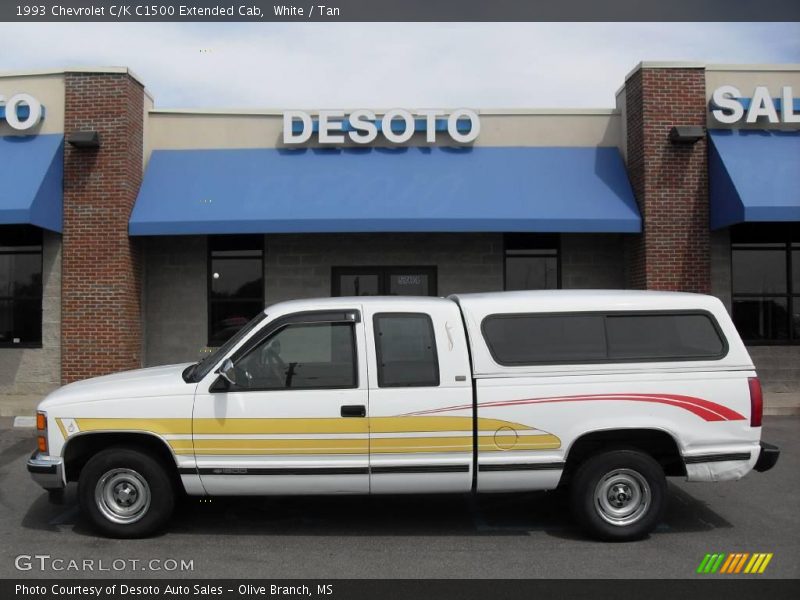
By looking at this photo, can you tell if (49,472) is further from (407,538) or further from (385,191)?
(385,191)

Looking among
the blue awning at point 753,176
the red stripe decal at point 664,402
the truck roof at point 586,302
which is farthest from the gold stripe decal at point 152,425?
the blue awning at point 753,176

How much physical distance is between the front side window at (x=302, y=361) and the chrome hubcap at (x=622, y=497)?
220 centimetres

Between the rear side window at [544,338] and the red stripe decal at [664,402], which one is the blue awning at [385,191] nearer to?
the rear side window at [544,338]

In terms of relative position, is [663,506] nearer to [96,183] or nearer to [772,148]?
[772,148]

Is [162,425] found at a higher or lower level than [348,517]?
higher

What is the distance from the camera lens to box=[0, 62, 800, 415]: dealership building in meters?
11.7

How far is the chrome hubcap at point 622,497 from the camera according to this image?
577cm

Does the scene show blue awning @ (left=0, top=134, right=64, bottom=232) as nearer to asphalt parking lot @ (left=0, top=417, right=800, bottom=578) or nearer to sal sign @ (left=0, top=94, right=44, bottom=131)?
sal sign @ (left=0, top=94, right=44, bottom=131)

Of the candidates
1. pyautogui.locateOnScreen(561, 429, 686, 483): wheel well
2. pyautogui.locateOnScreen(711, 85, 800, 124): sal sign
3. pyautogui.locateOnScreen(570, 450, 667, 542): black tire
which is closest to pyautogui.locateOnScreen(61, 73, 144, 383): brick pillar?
pyautogui.locateOnScreen(561, 429, 686, 483): wheel well

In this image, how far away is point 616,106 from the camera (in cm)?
1337

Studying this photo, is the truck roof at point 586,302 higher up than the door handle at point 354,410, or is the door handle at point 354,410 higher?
the truck roof at point 586,302

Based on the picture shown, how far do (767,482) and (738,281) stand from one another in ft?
18.9

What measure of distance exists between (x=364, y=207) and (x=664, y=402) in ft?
22.5
